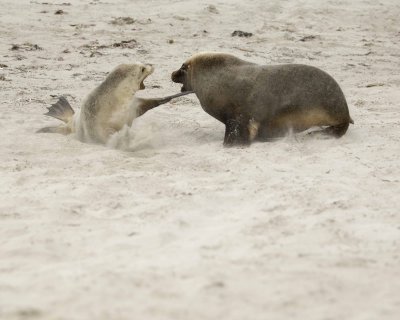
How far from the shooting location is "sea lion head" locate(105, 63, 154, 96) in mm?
5469

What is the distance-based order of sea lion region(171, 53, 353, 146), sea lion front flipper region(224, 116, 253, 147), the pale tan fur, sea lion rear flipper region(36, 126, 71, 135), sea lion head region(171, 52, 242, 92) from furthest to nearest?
sea lion head region(171, 52, 242, 92) → sea lion rear flipper region(36, 126, 71, 135) → the pale tan fur → sea lion region(171, 53, 353, 146) → sea lion front flipper region(224, 116, 253, 147)

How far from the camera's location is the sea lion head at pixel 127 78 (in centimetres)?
547

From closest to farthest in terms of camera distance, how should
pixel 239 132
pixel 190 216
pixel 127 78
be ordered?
1. pixel 190 216
2. pixel 239 132
3. pixel 127 78

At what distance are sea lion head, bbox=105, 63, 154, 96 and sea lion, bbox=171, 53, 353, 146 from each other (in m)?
0.66

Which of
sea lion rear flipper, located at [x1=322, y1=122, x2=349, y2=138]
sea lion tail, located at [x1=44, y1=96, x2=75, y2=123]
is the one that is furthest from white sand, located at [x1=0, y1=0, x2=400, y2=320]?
sea lion tail, located at [x1=44, y1=96, x2=75, y2=123]

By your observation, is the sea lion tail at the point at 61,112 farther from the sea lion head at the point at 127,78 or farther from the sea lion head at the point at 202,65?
the sea lion head at the point at 202,65

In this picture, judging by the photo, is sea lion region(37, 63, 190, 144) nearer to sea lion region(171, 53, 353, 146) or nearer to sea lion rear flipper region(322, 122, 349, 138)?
sea lion region(171, 53, 353, 146)

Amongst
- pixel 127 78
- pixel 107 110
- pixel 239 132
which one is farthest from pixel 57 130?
pixel 239 132

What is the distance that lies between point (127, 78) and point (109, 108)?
30 cm

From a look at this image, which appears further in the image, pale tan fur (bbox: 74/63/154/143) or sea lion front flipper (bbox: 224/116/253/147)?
pale tan fur (bbox: 74/63/154/143)

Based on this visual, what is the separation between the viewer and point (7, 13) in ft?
32.6

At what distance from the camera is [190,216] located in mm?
3432

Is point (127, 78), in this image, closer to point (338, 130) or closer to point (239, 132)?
point (239, 132)

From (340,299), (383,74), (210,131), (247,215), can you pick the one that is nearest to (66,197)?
(247,215)
